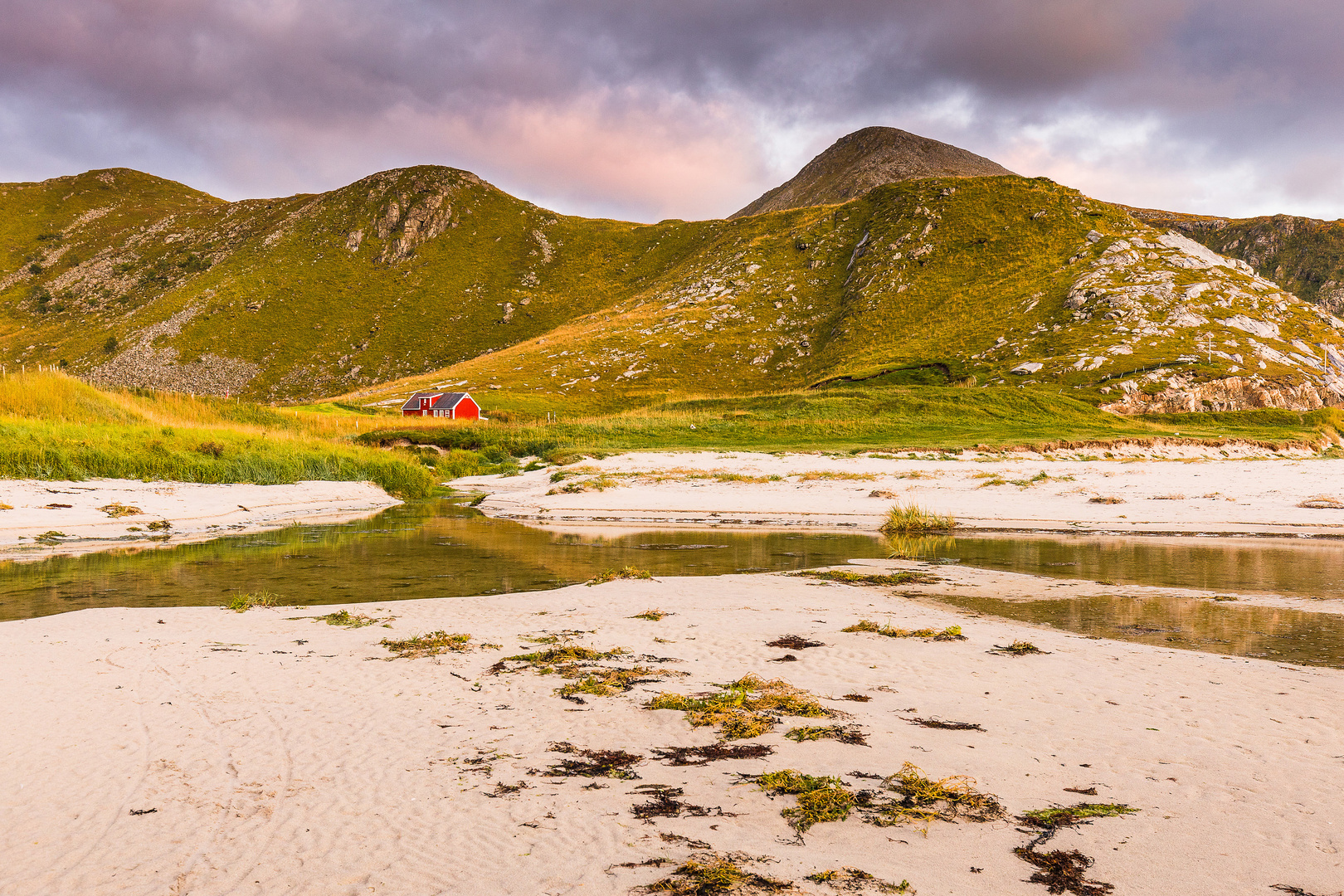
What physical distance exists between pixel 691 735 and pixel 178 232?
229410mm

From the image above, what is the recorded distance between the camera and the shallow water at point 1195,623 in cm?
996

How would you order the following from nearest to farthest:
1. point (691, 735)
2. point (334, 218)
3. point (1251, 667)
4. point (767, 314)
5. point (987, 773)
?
point (987, 773) → point (691, 735) → point (1251, 667) → point (767, 314) → point (334, 218)

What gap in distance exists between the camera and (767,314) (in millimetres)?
106375

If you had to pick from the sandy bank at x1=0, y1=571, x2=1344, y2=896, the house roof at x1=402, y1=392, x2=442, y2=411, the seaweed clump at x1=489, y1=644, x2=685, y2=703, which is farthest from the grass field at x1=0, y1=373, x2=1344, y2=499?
the seaweed clump at x1=489, y1=644, x2=685, y2=703

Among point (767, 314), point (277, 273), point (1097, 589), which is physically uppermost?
point (277, 273)

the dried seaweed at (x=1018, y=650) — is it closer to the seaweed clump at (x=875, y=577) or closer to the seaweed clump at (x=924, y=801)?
the seaweed clump at (x=924, y=801)

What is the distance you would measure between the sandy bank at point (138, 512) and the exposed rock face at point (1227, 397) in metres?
50.1

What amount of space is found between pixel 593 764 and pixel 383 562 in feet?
46.1

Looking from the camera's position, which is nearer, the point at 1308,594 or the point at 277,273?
the point at 1308,594

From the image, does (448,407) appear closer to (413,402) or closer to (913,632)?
(413,402)

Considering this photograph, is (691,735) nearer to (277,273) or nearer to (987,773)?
(987,773)

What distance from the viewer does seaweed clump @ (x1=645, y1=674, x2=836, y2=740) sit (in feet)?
23.1

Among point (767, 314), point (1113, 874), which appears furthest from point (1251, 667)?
point (767, 314)

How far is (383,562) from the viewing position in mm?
18656
